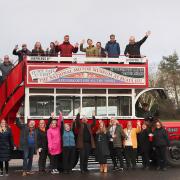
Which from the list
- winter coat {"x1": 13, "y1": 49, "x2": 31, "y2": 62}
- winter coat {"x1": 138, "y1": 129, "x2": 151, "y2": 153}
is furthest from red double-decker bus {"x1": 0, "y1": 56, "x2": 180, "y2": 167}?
winter coat {"x1": 138, "y1": 129, "x2": 151, "y2": 153}

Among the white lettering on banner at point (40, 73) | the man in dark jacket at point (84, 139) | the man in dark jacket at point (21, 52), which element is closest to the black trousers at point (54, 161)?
the man in dark jacket at point (84, 139)

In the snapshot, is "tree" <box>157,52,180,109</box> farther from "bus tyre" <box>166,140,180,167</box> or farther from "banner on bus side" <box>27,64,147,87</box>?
"banner on bus side" <box>27,64,147,87</box>

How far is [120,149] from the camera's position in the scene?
49.0 ft

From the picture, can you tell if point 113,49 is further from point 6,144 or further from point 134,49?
point 6,144

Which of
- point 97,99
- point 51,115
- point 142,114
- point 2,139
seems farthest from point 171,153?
point 2,139

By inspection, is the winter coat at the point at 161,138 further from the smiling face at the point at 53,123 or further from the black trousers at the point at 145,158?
the smiling face at the point at 53,123

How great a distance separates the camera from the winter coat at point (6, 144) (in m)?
13.8

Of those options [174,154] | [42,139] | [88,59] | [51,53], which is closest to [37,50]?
[51,53]

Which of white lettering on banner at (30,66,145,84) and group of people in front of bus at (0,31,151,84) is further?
group of people in front of bus at (0,31,151,84)

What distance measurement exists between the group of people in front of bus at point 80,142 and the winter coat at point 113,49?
8.11ft

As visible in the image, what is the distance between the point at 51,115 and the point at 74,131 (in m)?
0.92

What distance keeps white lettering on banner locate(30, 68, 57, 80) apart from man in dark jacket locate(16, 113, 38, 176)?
5.28 feet

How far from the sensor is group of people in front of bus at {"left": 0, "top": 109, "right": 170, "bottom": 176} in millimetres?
14344

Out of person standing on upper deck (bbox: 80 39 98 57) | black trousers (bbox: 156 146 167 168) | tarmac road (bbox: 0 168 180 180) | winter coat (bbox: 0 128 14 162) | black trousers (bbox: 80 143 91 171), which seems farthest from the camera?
person standing on upper deck (bbox: 80 39 98 57)
